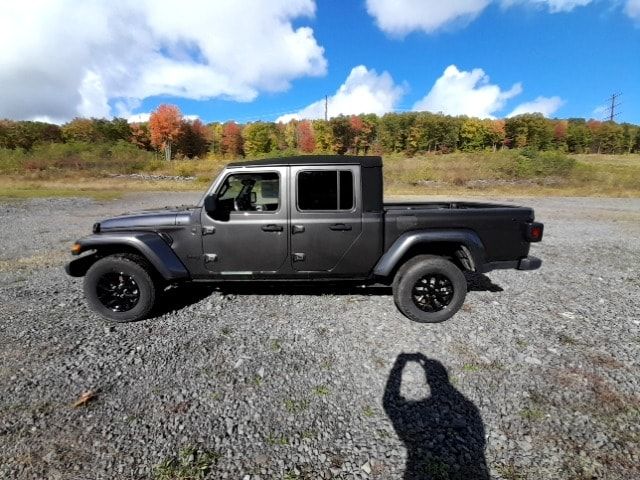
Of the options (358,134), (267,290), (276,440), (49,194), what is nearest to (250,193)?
(267,290)

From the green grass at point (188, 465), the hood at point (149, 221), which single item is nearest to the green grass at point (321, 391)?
the green grass at point (188, 465)

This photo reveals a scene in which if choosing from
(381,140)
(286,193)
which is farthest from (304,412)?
(381,140)

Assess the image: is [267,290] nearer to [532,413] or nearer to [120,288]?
[120,288]

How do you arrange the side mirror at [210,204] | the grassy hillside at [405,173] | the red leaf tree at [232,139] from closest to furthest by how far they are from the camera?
the side mirror at [210,204]
the grassy hillside at [405,173]
the red leaf tree at [232,139]

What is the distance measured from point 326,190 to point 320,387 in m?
2.36

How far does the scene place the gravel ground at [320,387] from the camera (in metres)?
2.27

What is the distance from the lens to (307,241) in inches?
169

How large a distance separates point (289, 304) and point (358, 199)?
1.78 metres

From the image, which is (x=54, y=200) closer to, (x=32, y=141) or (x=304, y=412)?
(x=304, y=412)

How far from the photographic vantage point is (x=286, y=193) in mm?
4285

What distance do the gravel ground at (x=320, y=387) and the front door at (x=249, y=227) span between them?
0.71 meters

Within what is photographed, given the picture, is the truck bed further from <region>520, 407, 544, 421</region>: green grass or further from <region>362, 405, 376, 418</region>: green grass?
<region>362, 405, 376, 418</region>: green grass

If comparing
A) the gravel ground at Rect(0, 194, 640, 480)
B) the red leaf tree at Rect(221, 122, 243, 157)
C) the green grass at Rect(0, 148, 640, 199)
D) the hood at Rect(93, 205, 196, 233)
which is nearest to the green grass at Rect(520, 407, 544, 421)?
the gravel ground at Rect(0, 194, 640, 480)

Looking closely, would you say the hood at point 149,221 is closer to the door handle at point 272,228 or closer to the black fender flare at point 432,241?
the door handle at point 272,228
